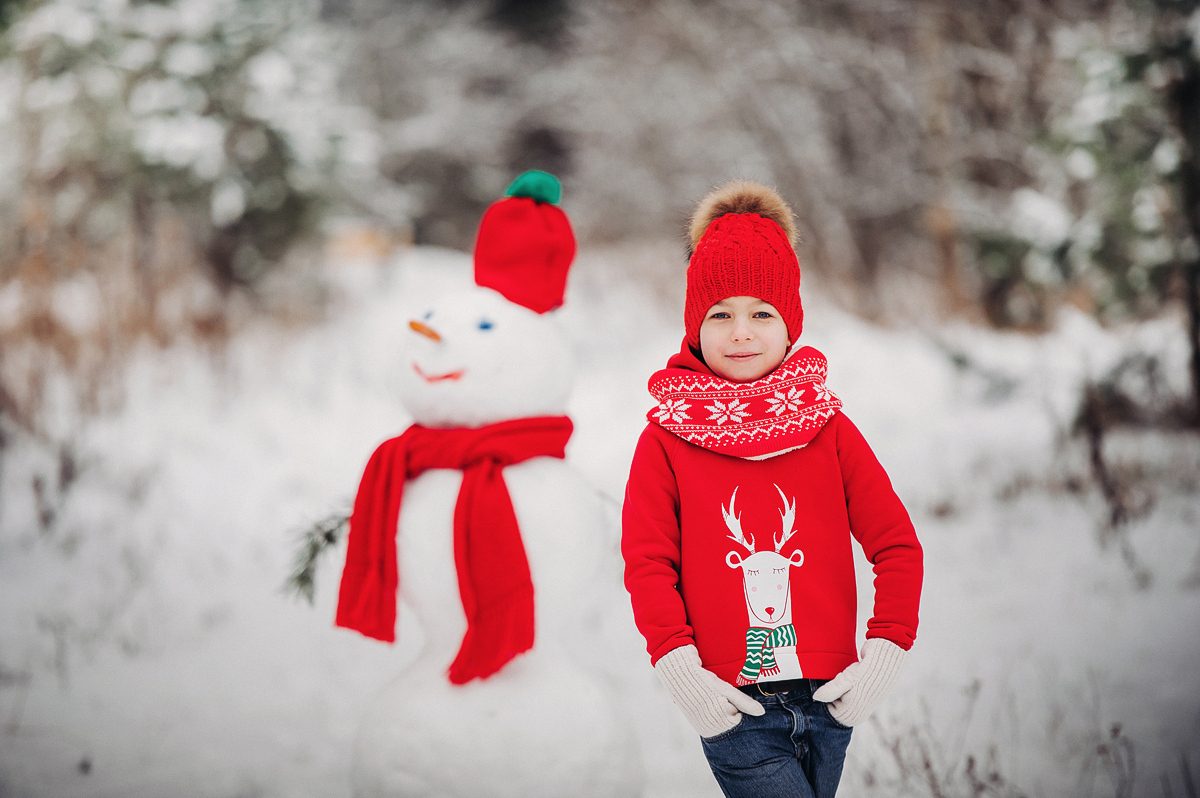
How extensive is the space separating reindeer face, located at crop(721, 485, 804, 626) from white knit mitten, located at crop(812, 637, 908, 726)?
0.13 meters

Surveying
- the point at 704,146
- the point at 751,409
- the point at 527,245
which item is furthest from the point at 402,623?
the point at 704,146

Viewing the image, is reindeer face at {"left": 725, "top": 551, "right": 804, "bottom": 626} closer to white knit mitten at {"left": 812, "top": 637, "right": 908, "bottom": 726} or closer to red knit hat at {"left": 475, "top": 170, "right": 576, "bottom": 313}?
white knit mitten at {"left": 812, "top": 637, "right": 908, "bottom": 726}

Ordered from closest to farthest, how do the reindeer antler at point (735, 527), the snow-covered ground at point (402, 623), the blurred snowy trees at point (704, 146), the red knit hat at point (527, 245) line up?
the reindeer antler at point (735, 527), the red knit hat at point (527, 245), the snow-covered ground at point (402, 623), the blurred snowy trees at point (704, 146)

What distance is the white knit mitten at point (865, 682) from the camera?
4.08 feet

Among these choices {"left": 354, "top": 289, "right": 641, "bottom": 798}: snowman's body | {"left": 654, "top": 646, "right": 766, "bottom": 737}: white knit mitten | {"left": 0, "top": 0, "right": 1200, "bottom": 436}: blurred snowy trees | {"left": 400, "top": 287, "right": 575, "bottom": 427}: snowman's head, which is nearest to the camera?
{"left": 654, "top": 646, "right": 766, "bottom": 737}: white knit mitten

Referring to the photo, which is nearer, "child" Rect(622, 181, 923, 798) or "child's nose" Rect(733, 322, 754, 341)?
"child" Rect(622, 181, 923, 798)

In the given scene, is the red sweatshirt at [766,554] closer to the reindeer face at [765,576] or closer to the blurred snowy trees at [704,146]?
the reindeer face at [765,576]

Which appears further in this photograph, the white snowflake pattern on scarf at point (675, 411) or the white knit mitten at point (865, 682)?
the white snowflake pattern on scarf at point (675, 411)

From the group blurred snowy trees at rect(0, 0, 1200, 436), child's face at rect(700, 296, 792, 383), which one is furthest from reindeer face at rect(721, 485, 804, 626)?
blurred snowy trees at rect(0, 0, 1200, 436)

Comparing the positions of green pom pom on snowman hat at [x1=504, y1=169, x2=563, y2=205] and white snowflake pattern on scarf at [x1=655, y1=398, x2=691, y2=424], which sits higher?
green pom pom on snowman hat at [x1=504, y1=169, x2=563, y2=205]

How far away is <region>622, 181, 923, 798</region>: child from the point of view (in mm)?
1271

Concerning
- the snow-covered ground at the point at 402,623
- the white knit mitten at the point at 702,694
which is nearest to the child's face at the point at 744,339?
the white knit mitten at the point at 702,694

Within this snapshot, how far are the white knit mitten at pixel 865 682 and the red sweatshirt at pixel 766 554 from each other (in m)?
0.02

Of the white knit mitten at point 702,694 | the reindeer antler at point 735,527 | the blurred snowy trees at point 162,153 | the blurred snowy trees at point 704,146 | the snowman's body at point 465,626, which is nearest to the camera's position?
the white knit mitten at point 702,694
